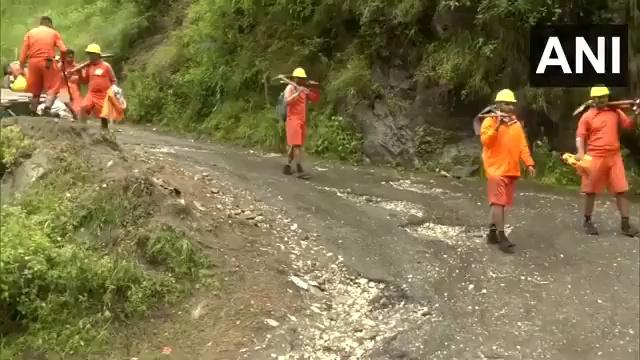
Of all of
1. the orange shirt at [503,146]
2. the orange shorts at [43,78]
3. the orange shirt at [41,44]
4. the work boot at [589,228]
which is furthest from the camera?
the orange shorts at [43,78]

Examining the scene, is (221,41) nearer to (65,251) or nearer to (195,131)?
(195,131)

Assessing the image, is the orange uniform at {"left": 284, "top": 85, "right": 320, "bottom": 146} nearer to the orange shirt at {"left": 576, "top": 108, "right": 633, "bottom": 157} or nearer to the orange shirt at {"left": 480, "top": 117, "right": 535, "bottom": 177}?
the orange shirt at {"left": 480, "top": 117, "right": 535, "bottom": 177}

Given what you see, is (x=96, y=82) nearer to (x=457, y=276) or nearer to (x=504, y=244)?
(x=457, y=276)

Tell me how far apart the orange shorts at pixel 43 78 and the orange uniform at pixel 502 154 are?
6127mm

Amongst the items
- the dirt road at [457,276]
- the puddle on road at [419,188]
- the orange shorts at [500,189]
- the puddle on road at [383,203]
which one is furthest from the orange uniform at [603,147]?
the puddle on road at [419,188]

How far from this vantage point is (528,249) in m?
8.01

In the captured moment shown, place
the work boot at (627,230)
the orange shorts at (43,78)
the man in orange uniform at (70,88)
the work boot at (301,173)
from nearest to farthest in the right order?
the work boot at (627,230), the orange shorts at (43,78), the man in orange uniform at (70,88), the work boot at (301,173)

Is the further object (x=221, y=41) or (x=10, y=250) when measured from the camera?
(x=221, y=41)

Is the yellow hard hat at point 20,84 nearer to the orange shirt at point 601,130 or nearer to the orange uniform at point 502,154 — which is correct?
the orange uniform at point 502,154

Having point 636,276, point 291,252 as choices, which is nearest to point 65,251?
point 291,252

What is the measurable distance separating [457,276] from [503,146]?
4.84 feet

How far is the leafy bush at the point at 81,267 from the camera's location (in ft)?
20.7

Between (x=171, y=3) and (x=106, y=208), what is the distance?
14.7m

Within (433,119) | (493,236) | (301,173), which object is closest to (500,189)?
(493,236)
